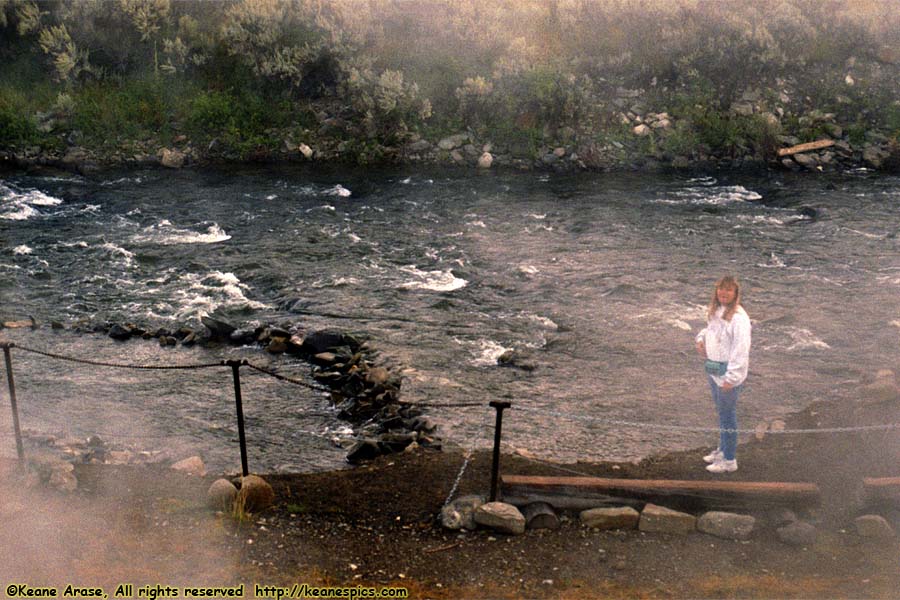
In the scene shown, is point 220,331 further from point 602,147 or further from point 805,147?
point 805,147

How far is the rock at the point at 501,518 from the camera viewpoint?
353 inches

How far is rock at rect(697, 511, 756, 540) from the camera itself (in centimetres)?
888

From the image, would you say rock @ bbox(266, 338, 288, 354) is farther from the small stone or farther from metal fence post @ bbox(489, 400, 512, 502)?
the small stone

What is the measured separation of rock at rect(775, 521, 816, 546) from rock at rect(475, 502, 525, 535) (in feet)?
8.09

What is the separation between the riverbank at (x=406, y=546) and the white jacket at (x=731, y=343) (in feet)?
3.88

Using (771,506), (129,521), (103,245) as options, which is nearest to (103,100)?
(103,245)

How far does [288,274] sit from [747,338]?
11.7 meters

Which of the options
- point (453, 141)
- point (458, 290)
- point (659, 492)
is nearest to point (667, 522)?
point (659, 492)

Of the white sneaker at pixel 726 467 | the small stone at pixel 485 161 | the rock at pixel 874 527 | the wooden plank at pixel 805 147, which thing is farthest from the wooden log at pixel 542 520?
the wooden plank at pixel 805 147

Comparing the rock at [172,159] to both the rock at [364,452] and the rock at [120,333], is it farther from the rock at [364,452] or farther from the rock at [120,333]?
the rock at [364,452]

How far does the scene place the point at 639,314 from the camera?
670 inches

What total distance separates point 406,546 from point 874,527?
4.44 metres

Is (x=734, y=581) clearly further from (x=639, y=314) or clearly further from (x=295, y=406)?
(x=639, y=314)

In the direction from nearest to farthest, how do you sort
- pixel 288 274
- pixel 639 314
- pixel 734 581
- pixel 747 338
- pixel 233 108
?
pixel 734 581, pixel 747 338, pixel 639 314, pixel 288 274, pixel 233 108
